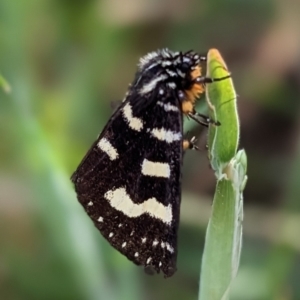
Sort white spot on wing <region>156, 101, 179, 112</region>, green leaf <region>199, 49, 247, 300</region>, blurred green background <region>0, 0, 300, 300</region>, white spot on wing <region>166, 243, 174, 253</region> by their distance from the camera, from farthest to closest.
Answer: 1. blurred green background <region>0, 0, 300, 300</region>
2. white spot on wing <region>156, 101, 179, 112</region>
3. white spot on wing <region>166, 243, 174, 253</region>
4. green leaf <region>199, 49, 247, 300</region>

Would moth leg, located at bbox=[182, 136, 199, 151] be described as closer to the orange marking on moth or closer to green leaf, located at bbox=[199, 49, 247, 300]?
the orange marking on moth

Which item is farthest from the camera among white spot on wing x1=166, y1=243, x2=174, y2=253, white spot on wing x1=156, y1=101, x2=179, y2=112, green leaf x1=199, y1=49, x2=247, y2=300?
white spot on wing x1=156, y1=101, x2=179, y2=112

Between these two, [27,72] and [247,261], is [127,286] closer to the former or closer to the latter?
[247,261]

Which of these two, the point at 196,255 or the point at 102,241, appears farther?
the point at 196,255

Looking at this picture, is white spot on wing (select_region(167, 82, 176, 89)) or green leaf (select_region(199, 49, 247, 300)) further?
white spot on wing (select_region(167, 82, 176, 89))

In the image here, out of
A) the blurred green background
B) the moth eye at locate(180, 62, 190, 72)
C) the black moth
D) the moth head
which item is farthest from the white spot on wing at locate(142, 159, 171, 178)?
the blurred green background

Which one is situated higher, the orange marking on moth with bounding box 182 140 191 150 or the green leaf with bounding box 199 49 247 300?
the orange marking on moth with bounding box 182 140 191 150

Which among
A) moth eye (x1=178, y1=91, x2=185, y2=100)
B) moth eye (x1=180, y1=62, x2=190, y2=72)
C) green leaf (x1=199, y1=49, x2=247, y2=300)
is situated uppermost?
moth eye (x1=180, y1=62, x2=190, y2=72)

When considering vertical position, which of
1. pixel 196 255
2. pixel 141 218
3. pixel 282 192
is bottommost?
pixel 141 218

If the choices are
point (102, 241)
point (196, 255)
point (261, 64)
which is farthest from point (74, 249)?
point (261, 64)
